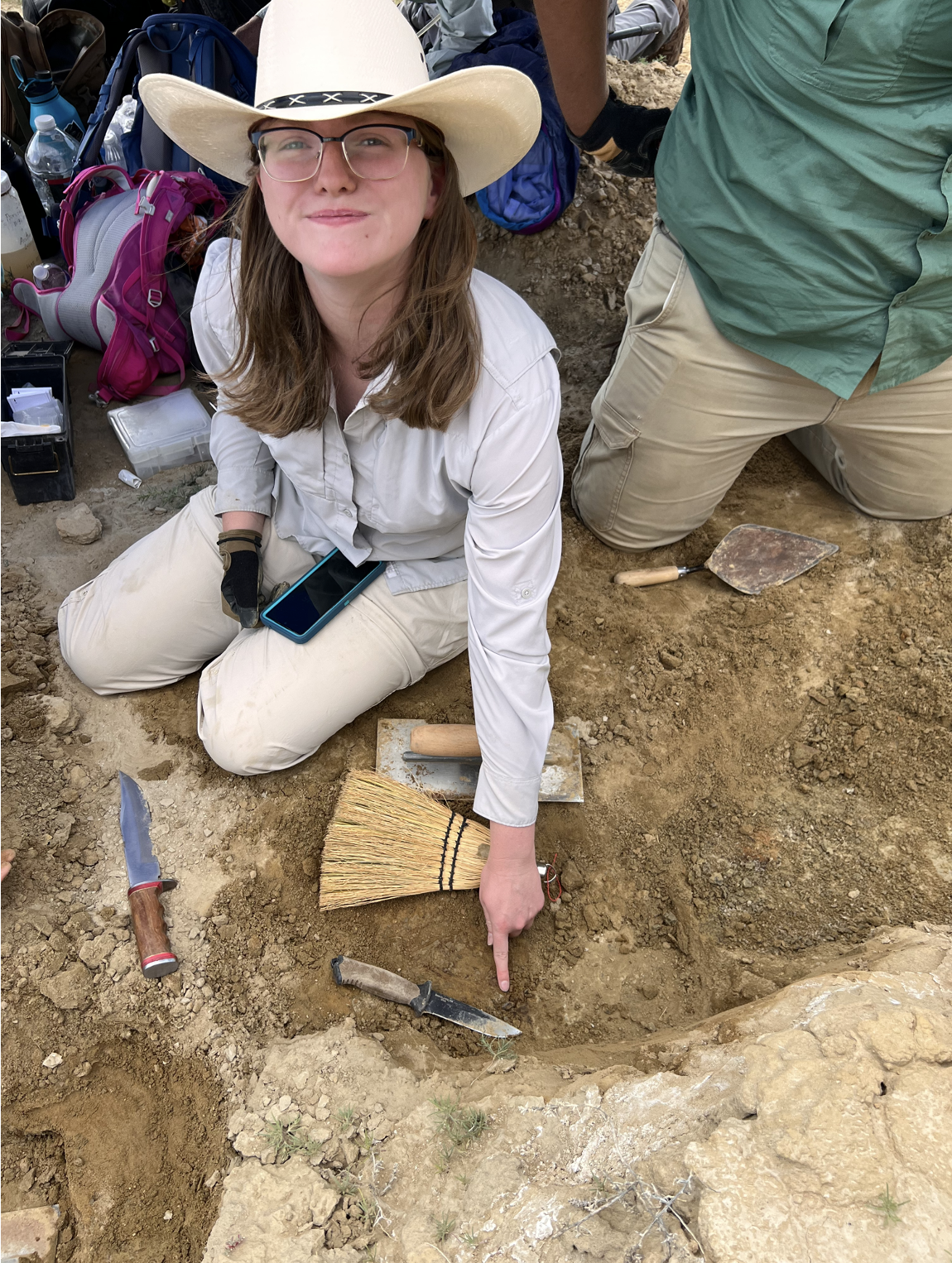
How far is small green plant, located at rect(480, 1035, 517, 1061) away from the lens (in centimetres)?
186

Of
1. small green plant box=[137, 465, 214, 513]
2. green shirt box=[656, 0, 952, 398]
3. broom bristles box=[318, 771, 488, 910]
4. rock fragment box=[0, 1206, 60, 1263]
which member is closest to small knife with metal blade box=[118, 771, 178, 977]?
broom bristles box=[318, 771, 488, 910]

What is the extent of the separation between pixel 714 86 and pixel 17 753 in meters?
2.55

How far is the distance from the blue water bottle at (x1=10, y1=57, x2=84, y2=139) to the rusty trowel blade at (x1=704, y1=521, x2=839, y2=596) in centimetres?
340

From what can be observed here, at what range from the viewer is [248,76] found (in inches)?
138

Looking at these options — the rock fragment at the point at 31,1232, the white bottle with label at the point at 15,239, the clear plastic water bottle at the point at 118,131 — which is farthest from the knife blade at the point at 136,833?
the clear plastic water bottle at the point at 118,131

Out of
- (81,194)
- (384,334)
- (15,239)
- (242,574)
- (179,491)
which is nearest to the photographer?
(384,334)

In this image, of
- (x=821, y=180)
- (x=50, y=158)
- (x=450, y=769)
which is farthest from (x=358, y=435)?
(x=50, y=158)

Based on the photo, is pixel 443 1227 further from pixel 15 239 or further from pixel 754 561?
pixel 15 239

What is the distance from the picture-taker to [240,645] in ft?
8.11

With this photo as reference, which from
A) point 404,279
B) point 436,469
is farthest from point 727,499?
point 404,279

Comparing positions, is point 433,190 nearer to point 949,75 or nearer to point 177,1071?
point 949,75

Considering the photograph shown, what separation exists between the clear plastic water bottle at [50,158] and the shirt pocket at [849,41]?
291cm

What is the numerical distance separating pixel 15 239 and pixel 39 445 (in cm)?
112

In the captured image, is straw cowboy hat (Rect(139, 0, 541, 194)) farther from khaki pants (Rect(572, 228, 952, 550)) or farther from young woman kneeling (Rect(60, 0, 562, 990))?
khaki pants (Rect(572, 228, 952, 550))
